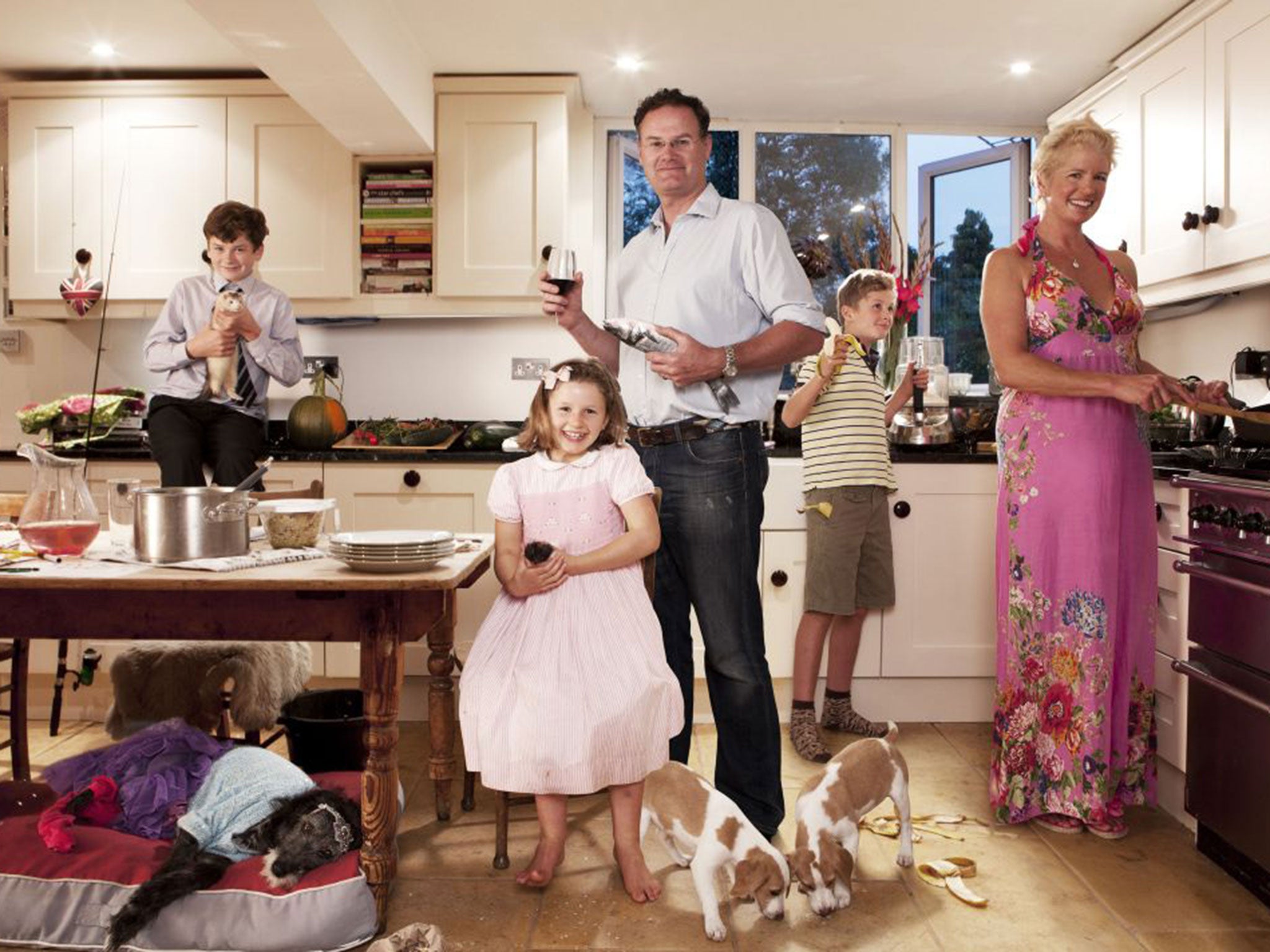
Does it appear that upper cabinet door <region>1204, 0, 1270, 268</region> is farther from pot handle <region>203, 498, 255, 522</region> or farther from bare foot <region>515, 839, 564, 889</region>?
pot handle <region>203, 498, 255, 522</region>

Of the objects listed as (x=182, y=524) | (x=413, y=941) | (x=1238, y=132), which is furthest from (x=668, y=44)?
(x=413, y=941)

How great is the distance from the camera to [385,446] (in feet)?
11.8

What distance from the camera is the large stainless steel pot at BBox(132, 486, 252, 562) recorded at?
1.91 m

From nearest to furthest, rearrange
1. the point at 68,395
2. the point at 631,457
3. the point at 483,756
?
the point at 483,756 → the point at 631,457 → the point at 68,395

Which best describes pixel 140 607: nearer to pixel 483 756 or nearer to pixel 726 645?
pixel 483 756

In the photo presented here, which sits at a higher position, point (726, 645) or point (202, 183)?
point (202, 183)

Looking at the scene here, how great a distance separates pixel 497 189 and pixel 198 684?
2.01 meters

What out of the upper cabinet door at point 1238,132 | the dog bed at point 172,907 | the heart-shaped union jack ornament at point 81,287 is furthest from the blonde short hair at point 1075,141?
the heart-shaped union jack ornament at point 81,287

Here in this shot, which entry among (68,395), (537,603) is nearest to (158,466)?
(68,395)

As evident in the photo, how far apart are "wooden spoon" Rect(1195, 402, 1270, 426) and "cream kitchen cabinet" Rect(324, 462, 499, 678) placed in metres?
2.10

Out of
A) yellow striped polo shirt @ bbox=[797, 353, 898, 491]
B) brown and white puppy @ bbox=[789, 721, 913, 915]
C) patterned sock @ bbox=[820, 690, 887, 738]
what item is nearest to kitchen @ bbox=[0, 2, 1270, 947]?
patterned sock @ bbox=[820, 690, 887, 738]

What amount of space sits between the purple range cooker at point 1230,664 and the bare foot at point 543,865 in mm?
1355

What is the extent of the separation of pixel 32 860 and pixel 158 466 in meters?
1.73

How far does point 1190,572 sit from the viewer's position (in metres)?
2.43
